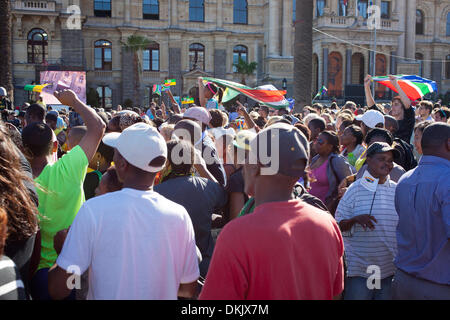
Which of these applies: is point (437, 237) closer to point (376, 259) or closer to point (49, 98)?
point (376, 259)

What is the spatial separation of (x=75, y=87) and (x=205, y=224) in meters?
28.2

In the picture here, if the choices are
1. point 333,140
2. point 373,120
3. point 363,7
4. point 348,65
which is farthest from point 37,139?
point 363,7

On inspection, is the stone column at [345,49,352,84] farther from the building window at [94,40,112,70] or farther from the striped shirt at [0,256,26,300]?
the striped shirt at [0,256,26,300]

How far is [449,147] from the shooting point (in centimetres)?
379

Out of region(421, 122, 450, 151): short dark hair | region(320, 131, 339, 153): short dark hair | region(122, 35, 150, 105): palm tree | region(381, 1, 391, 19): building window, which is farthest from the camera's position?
region(381, 1, 391, 19): building window

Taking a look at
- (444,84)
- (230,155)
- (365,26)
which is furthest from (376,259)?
(444,84)

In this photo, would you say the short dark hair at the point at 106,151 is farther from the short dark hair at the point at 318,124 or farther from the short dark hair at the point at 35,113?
the short dark hair at the point at 318,124

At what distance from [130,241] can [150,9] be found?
148 feet

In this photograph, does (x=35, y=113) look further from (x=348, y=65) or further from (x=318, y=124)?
(x=348, y=65)

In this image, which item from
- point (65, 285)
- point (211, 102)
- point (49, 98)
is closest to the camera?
point (65, 285)

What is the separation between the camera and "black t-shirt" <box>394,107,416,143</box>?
780cm

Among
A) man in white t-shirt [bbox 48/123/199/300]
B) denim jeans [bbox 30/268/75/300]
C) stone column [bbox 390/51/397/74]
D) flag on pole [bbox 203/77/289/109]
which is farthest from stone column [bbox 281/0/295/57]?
man in white t-shirt [bbox 48/123/199/300]

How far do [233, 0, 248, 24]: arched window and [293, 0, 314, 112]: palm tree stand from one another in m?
32.6

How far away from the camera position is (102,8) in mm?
43688
